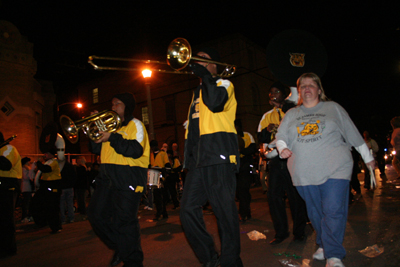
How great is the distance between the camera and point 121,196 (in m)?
3.88

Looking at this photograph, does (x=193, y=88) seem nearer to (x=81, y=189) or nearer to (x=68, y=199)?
(x=81, y=189)

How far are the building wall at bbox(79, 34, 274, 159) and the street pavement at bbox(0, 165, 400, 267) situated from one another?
75.2 ft

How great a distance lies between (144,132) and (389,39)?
1873 centimetres

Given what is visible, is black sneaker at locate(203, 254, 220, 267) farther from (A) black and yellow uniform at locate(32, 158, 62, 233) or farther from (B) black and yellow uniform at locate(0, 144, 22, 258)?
(A) black and yellow uniform at locate(32, 158, 62, 233)

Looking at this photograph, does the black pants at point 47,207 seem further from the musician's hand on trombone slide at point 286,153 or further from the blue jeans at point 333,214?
the blue jeans at point 333,214

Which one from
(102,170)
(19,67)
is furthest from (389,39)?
(19,67)

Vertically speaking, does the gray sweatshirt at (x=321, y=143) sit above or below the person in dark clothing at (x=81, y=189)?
above

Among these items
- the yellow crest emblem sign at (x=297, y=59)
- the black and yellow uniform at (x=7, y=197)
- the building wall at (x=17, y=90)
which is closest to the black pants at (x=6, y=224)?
the black and yellow uniform at (x=7, y=197)

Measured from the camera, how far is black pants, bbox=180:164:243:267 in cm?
315

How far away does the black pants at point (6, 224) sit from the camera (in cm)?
521

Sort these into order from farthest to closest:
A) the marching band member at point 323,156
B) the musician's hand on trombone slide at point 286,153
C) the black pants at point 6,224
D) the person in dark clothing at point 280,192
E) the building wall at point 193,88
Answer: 1. the building wall at point 193,88
2. the black pants at point 6,224
3. the person in dark clothing at point 280,192
4. the musician's hand on trombone slide at point 286,153
5. the marching band member at point 323,156

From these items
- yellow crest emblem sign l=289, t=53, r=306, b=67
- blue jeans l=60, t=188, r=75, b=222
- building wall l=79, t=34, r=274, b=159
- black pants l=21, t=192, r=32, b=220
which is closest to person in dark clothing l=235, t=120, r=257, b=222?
yellow crest emblem sign l=289, t=53, r=306, b=67

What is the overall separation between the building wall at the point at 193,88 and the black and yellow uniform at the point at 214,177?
2555cm

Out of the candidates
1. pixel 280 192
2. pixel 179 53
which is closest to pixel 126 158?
Result: pixel 179 53
